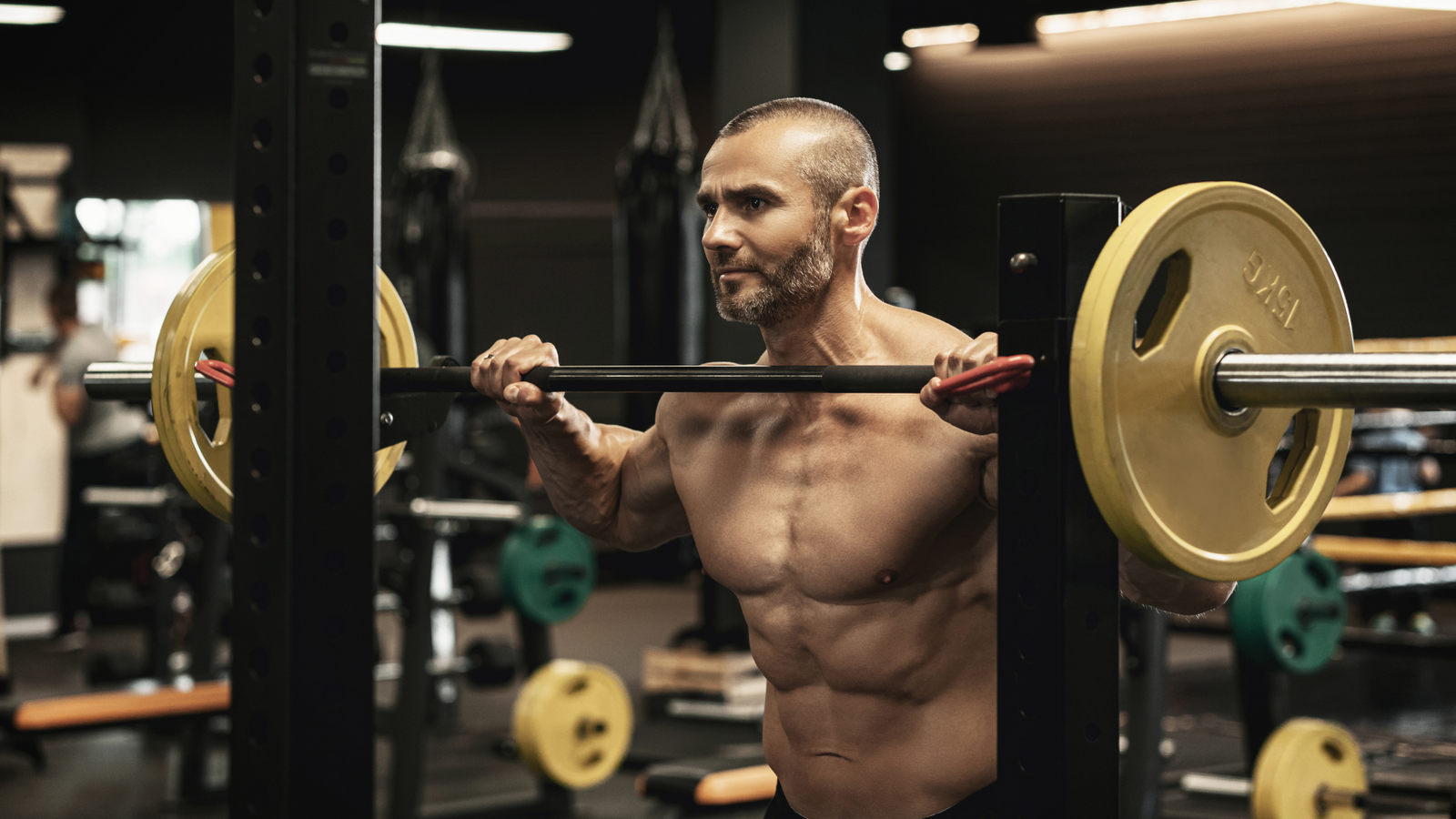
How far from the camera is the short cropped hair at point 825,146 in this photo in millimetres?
1578

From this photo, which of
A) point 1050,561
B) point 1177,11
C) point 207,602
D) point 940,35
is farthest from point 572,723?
point 940,35

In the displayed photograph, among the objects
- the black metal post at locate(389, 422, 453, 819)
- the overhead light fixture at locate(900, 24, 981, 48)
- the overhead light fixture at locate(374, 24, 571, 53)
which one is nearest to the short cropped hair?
the black metal post at locate(389, 422, 453, 819)

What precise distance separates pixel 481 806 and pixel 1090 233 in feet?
12.0

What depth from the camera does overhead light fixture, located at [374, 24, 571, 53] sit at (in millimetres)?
8766

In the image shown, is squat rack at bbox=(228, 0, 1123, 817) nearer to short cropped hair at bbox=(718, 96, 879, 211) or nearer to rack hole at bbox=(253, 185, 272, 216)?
rack hole at bbox=(253, 185, 272, 216)

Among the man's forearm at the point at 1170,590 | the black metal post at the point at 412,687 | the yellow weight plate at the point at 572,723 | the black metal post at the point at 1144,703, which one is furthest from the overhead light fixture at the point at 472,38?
the man's forearm at the point at 1170,590

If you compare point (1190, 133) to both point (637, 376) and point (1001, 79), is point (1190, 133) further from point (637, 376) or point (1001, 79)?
point (637, 376)

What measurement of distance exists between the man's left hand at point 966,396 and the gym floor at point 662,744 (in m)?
2.51

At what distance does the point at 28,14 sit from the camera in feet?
25.8

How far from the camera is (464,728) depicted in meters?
5.65

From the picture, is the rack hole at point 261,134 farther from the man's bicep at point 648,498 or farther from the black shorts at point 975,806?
the black shorts at point 975,806

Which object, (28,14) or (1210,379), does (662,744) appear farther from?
(28,14)

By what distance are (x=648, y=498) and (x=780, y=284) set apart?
39 cm

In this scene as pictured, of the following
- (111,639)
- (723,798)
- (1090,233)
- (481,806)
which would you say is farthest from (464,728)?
(1090,233)
